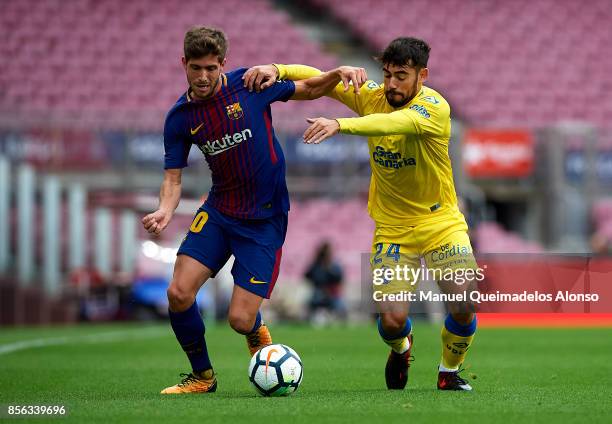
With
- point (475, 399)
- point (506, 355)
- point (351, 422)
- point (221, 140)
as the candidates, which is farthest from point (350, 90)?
point (506, 355)

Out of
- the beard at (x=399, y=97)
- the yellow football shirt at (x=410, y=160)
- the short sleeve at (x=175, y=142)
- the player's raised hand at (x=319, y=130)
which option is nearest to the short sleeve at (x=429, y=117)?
the yellow football shirt at (x=410, y=160)

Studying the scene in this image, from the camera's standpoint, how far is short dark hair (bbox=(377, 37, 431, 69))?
7.19 m

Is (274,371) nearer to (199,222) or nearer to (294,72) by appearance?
(199,222)

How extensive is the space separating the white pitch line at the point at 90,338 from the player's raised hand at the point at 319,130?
6.81m

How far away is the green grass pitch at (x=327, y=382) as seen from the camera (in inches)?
243

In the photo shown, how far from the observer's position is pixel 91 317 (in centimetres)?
2067

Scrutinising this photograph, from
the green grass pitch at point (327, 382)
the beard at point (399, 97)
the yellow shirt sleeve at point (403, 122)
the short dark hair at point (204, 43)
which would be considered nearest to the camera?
the green grass pitch at point (327, 382)

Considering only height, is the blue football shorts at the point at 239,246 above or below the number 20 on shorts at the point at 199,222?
below

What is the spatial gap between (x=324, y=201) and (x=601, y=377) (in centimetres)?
1206

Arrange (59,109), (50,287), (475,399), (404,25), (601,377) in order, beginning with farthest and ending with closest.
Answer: (404,25), (59,109), (50,287), (601,377), (475,399)

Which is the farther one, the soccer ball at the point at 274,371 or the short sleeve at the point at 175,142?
the short sleeve at the point at 175,142

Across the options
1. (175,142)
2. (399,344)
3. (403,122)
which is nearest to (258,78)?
(175,142)

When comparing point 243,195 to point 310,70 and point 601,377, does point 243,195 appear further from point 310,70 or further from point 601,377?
point 601,377

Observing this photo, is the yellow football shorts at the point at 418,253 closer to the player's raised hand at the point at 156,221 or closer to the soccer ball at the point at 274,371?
the soccer ball at the point at 274,371
